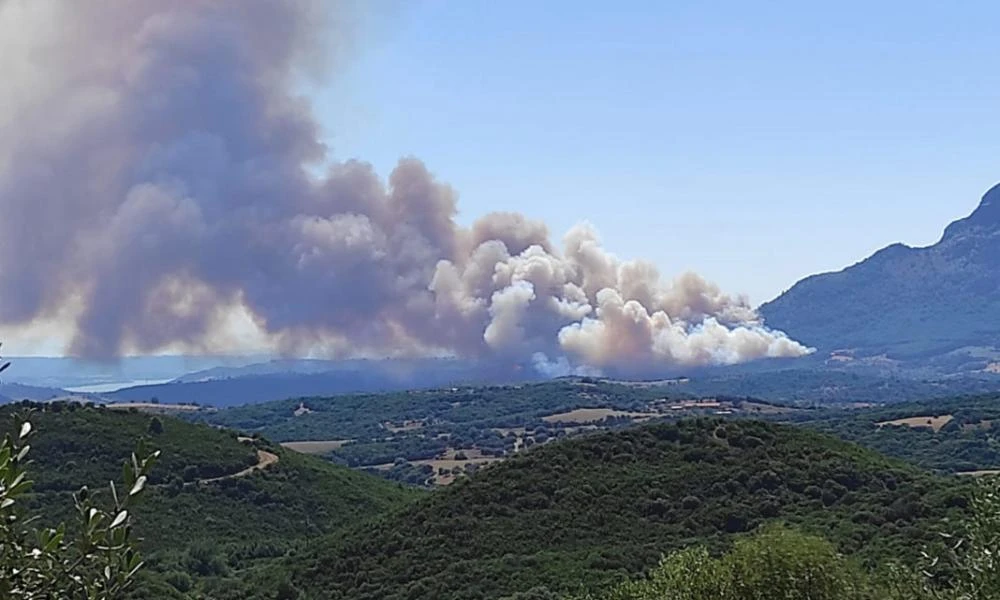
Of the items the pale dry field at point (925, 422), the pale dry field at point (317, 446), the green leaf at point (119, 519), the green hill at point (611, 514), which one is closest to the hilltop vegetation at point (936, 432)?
the pale dry field at point (925, 422)

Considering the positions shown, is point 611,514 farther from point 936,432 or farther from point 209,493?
point 936,432

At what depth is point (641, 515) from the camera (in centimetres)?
5088

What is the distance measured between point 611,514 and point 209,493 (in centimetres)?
3272

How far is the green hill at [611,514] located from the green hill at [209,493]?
19.4 ft

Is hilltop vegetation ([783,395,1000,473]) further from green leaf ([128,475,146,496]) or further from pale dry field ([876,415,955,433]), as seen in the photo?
green leaf ([128,475,146,496])

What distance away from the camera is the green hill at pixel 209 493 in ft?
175

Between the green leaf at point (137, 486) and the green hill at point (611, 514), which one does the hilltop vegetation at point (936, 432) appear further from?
the green leaf at point (137, 486)

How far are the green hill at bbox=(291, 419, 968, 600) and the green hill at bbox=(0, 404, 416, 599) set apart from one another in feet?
19.4

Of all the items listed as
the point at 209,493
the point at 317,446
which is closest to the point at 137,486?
the point at 209,493

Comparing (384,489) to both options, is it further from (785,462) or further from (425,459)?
(425,459)

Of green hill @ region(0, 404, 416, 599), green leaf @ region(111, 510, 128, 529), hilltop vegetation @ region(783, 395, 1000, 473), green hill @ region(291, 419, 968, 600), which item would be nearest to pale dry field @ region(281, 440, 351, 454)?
green hill @ region(0, 404, 416, 599)

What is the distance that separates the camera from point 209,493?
70.9 m

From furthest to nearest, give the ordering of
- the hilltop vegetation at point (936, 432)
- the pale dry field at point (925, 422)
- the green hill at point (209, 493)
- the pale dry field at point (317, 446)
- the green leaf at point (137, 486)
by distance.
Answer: the pale dry field at point (317, 446) < the pale dry field at point (925, 422) < the hilltop vegetation at point (936, 432) < the green hill at point (209, 493) < the green leaf at point (137, 486)

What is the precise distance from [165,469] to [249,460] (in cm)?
912
